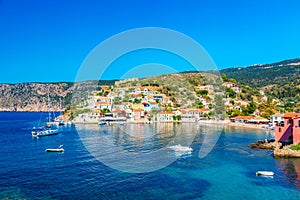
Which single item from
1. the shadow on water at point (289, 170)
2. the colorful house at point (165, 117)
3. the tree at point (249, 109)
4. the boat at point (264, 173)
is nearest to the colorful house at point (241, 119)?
the tree at point (249, 109)

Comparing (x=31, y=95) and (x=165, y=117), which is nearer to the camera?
(x=165, y=117)

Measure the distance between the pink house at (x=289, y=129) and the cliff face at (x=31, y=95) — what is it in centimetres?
11532

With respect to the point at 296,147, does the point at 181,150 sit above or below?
below

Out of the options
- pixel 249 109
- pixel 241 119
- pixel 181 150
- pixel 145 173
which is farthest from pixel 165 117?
pixel 145 173

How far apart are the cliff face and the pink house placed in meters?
115

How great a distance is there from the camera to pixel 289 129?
29062mm

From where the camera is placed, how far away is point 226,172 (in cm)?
2125

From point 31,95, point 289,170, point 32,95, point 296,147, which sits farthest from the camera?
point 31,95

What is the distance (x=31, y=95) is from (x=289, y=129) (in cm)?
13453

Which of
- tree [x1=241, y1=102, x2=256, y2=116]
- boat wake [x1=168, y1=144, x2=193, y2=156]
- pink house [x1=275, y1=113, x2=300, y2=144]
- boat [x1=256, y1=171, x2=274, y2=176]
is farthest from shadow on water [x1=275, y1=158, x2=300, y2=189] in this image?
tree [x1=241, y1=102, x2=256, y2=116]

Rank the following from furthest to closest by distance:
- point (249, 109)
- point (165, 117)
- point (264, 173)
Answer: point (165, 117)
point (249, 109)
point (264, 173)

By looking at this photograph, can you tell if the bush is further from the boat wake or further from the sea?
the boat wake

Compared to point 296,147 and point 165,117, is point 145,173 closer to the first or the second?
point 296,147

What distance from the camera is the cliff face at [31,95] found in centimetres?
13938
